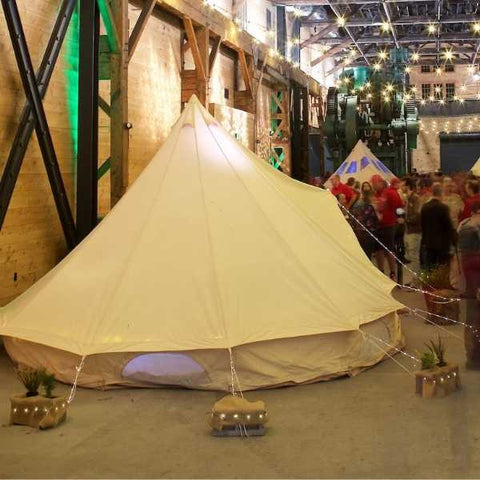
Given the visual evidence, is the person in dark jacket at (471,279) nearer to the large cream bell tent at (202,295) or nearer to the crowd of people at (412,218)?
the crowd of people at (412,218)

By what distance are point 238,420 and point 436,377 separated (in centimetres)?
174

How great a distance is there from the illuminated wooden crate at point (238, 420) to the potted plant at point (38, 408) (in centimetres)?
107

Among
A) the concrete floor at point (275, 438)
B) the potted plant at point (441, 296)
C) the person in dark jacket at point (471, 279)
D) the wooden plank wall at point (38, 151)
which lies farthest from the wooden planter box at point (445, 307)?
the wooden plank wall at point (38, 151)

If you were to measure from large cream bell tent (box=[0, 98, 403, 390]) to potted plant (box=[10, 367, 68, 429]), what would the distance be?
1.95 ft

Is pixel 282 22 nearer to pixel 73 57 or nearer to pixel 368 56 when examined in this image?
pixel 368 56

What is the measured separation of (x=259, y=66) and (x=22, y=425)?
12.0 metres

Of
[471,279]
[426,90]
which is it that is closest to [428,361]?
[471,279]

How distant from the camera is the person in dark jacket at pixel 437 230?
8.72 metres

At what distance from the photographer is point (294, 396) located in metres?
5.54

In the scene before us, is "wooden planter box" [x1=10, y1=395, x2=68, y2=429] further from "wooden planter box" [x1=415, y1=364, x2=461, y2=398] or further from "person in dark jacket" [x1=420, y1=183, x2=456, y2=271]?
"person in dark jacket" [x1=420, y1=183, x2=456, y2=271]

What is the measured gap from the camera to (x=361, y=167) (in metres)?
17.9

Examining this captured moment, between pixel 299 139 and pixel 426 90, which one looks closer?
pixel 299 139

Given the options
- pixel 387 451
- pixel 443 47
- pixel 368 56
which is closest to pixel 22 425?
pixel 387 451

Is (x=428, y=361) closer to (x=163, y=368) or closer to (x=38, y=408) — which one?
(x=163, y=368)
